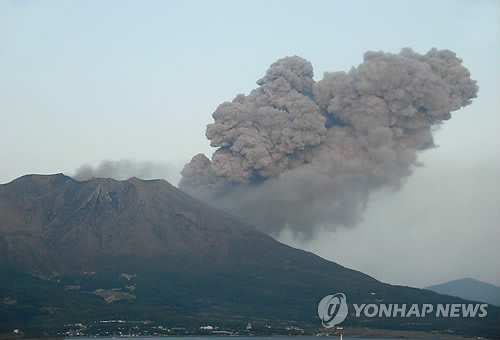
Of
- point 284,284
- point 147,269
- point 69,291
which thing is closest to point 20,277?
point 69,291

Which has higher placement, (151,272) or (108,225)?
(108,225)

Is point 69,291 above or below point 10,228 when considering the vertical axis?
below

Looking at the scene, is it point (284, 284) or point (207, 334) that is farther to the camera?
point (284, 284)

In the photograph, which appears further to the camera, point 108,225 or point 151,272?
point 108,225

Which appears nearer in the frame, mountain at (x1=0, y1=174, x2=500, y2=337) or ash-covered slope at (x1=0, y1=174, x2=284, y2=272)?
mountain at (x1=0, y1=174, x2=500, y2=337)

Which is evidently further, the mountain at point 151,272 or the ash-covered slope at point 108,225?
the ash-covered slope at point 108,225

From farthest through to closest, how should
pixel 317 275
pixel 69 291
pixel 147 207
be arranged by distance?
pixel 147 207 < pixel 317 275 < pixel 69 291

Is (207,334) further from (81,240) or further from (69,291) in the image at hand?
(81,240)

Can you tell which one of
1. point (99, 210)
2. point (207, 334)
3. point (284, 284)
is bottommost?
point (207, 334)
